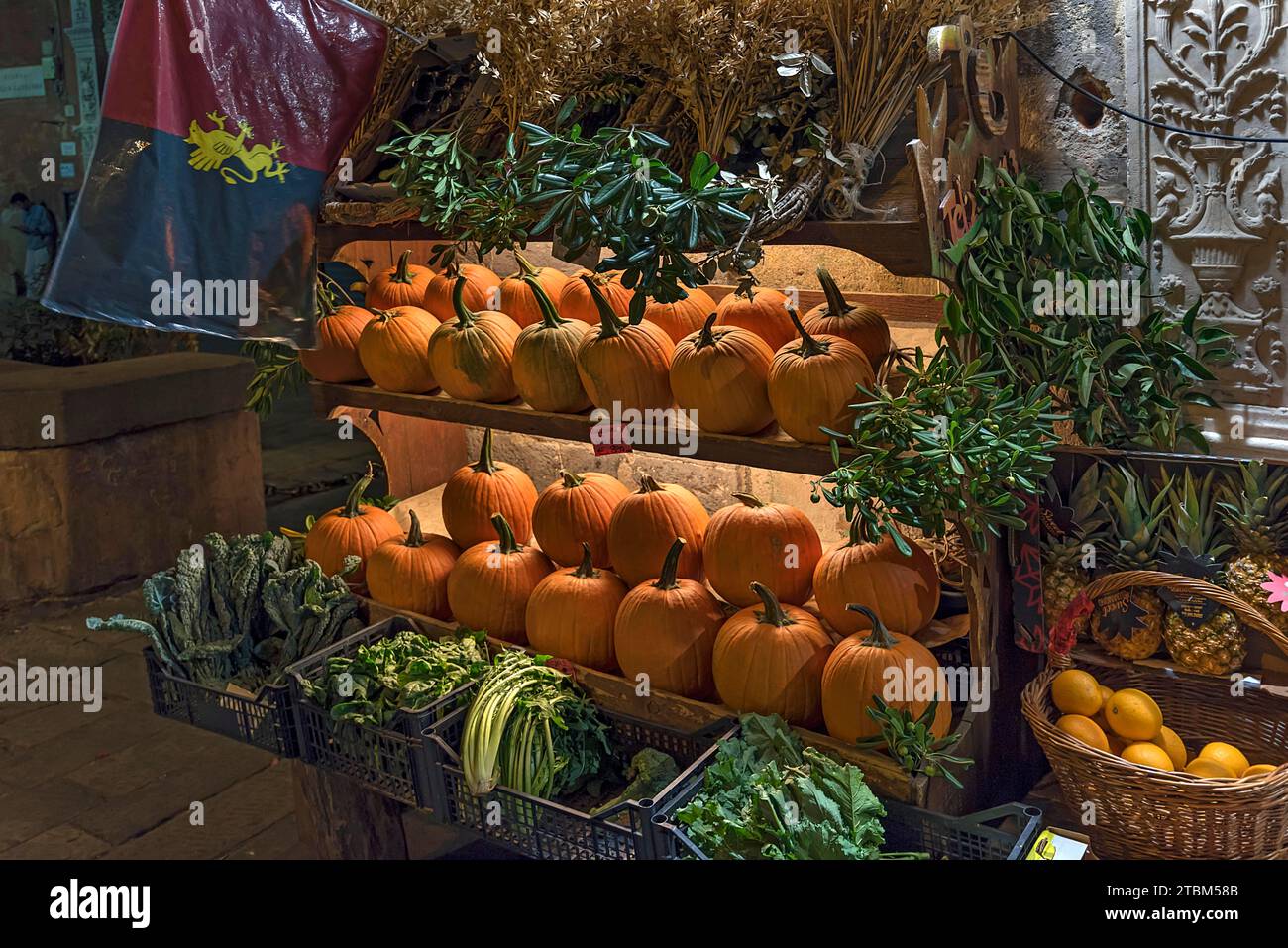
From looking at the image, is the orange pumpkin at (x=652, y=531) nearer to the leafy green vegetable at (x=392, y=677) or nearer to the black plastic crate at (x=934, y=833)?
the leafy green vegetable at (x=392, y=677)

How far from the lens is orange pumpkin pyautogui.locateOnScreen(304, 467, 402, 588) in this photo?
12.0ft

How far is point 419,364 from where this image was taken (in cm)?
335

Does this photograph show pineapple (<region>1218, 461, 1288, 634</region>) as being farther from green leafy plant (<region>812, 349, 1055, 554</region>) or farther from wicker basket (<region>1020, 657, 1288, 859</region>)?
green leafy plant (<region>812, 349, 1055, 554</region>)

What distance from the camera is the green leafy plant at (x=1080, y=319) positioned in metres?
2.41

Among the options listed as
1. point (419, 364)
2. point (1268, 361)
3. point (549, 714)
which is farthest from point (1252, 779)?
point (419, 364)

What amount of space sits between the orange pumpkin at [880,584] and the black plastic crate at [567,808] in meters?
0.39

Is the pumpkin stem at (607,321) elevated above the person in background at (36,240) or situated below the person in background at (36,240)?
below

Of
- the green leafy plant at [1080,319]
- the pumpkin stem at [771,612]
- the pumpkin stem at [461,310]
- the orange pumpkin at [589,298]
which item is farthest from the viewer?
the pumpkin stem at [461,310]

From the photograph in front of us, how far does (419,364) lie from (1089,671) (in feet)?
6.62

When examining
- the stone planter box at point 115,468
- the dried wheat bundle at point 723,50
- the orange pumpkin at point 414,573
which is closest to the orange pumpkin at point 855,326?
the dried wheat bundle at point 723,50

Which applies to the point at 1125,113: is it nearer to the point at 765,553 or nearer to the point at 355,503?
the point at 765,553

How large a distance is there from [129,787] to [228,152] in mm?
2688

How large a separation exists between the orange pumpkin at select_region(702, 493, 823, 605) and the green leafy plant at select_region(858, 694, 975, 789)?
1.54 ft

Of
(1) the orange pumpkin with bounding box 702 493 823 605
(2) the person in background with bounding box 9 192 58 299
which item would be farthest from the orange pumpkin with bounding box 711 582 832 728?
(2) the person in background with bounding box 9 192 58 299
